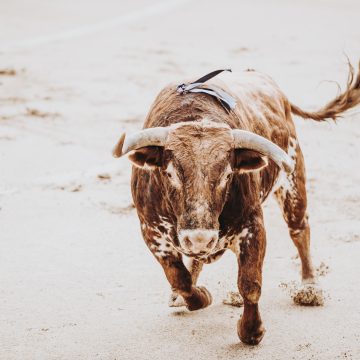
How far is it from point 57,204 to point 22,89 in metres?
3.73

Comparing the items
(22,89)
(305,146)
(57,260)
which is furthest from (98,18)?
(57,260)

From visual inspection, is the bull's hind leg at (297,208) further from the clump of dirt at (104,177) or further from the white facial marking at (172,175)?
the clump of dirt at (104,177)

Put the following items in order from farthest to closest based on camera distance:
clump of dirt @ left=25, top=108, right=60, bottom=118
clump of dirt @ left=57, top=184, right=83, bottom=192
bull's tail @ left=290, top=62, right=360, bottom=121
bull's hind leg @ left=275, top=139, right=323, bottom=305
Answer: clump of dirt @ left=25, top=108, right=60, bottom=118 → clump of dirt @ left=57, top=184, right=83, bottom=192 → bull's tail @ left=290, top=62, right=360, bottom=121 → bull's hind leg @ left=275, top=139, right=323, bottom=305

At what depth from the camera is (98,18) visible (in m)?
16.1

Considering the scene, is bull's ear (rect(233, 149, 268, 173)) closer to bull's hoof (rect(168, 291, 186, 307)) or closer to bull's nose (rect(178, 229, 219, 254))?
bull's nose (rect(178, 229, 219, 254))

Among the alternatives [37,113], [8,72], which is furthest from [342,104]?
[8,72]

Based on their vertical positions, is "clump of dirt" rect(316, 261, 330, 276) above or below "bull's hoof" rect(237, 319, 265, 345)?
below

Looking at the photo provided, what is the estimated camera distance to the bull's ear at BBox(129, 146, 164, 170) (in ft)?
12.8

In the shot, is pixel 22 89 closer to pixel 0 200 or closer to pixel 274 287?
pixel 0 200

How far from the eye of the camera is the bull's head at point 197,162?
3639 mm

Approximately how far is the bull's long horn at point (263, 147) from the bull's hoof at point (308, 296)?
4.72 ft

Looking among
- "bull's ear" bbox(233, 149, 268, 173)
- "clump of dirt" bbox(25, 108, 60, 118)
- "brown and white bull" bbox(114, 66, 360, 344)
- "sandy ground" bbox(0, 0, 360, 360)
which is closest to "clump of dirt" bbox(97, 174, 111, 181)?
"sandy ground" bbox(0, 0, 360, 360)

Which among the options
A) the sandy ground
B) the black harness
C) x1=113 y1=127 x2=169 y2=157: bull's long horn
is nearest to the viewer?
x1=113 y1=127 x2=169 y2=157: bull's long horn

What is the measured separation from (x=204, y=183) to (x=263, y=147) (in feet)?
1.29
